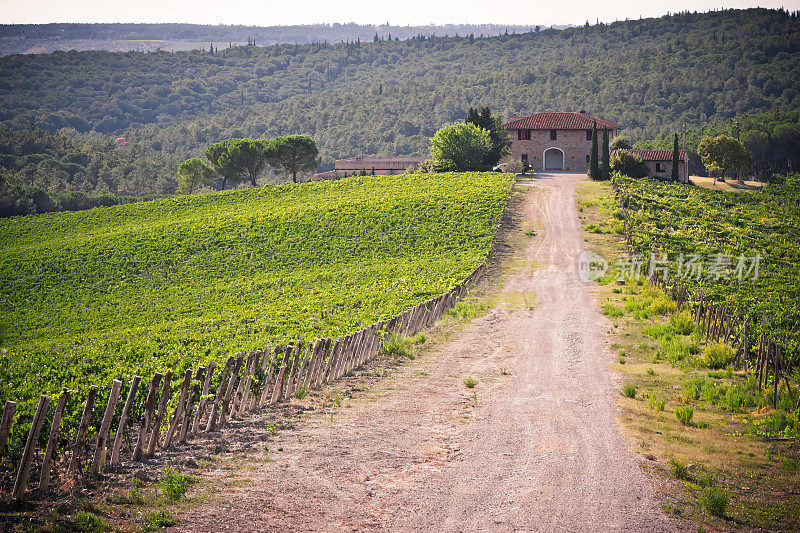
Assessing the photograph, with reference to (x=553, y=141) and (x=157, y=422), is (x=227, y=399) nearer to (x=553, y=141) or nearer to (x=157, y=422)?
(x=157, y=422)

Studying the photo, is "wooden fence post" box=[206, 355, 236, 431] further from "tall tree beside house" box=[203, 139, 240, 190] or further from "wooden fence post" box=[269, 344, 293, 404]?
"tall tree beside house" box=[203, 139, 240, 190]

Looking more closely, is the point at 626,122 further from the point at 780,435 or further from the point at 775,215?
the point at 780,435

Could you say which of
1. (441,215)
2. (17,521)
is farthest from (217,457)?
(441,215)

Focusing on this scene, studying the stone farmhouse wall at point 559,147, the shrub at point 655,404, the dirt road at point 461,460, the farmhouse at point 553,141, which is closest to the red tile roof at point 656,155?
the stone farmhouse wall at point 559,147

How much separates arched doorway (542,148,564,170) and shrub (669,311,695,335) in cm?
6710

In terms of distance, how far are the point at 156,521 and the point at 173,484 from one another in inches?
46.7

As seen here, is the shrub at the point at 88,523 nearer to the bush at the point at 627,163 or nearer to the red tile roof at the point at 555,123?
the bush at the point at 627,163

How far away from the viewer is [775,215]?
58938mm

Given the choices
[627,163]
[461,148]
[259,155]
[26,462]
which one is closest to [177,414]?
[26,462]

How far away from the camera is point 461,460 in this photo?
1441cm

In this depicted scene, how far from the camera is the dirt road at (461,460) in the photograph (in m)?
11.5

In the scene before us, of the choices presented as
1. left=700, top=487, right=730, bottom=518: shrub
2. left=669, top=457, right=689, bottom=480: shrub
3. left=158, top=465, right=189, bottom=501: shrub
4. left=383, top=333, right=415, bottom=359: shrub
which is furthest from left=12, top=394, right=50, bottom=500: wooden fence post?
left=383, top=333, right=415, bottom=359: shrub

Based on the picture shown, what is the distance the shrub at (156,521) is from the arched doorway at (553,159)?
87228 millimetres

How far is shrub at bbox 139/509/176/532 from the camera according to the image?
34.4 feet
